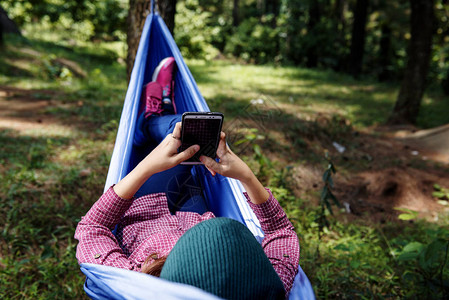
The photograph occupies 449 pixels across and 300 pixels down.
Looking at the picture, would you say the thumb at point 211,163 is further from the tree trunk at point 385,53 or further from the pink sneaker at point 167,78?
the tree trunk at point 385,53

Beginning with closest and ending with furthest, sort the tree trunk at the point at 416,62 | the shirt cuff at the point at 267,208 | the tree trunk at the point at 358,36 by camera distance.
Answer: the shirt cuff at the point at 267,208
the tree trunk at the point at 416,62
the tree trunk at the point at 358,36

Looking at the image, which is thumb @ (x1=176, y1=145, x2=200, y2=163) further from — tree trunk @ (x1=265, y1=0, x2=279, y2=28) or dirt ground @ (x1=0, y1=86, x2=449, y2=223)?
tree trunk @ (x1=265, y1=0, x2=279, y2=28)

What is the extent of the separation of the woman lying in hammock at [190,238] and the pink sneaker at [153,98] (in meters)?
0.17

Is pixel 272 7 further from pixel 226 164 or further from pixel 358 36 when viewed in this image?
pixel 226 164

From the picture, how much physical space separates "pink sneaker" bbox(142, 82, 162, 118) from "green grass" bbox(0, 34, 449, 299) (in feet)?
1.91

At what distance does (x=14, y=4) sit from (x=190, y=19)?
402 cm

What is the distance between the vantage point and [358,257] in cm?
160

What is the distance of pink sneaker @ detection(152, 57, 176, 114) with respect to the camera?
6.18 feet

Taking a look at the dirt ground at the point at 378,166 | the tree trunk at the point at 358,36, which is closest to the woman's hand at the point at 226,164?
the dirt ground at the point at 378,166

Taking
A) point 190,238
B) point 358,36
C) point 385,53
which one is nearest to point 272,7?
point 385,53

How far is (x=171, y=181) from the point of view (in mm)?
1444

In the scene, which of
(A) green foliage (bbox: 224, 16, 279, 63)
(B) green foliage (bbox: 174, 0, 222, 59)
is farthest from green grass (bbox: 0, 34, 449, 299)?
(A) green foliage (bbox: 224, 16, 279, 63)

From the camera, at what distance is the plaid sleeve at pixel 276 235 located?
89 centimetres

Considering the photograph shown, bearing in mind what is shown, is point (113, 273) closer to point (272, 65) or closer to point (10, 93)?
point (10, 93)
